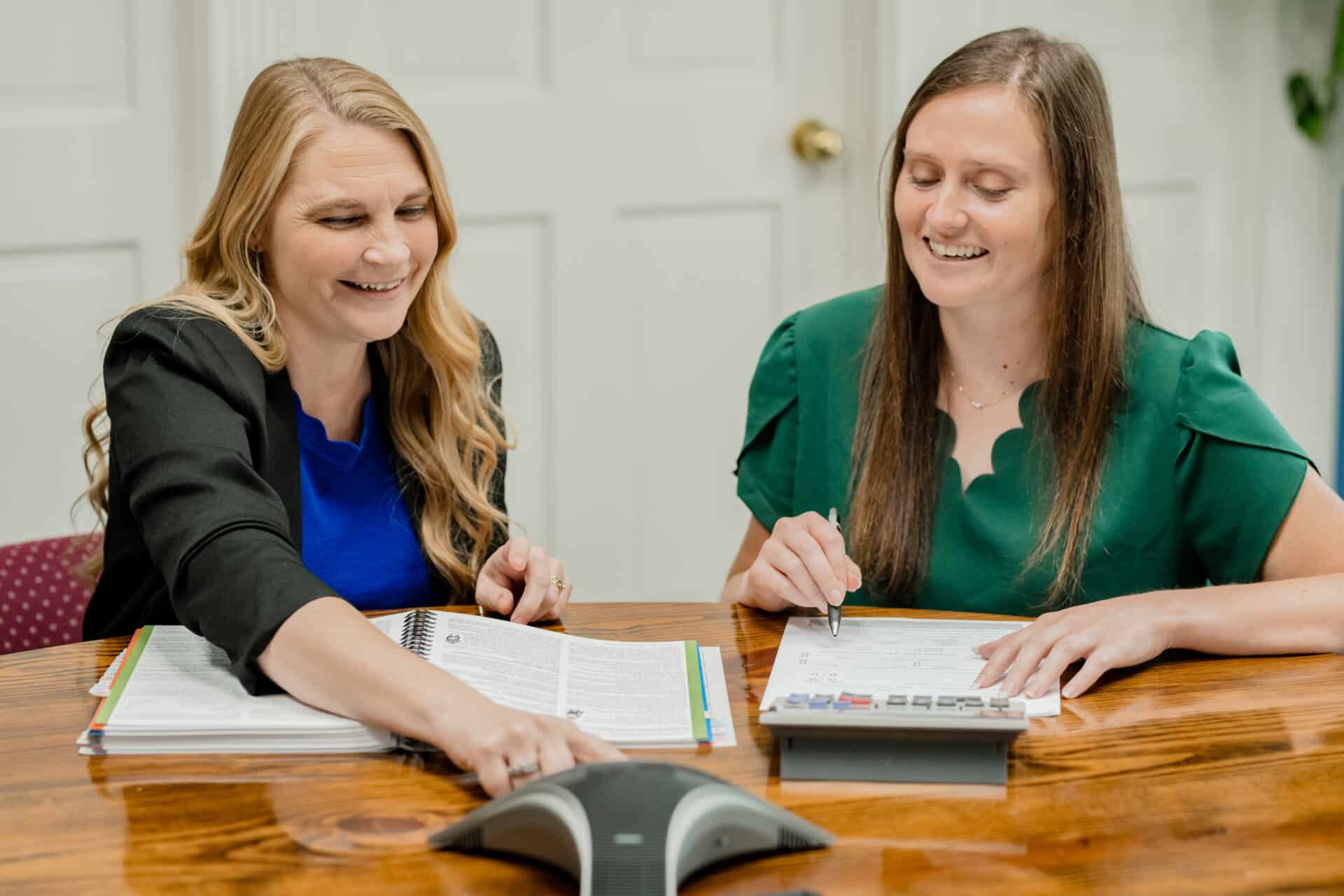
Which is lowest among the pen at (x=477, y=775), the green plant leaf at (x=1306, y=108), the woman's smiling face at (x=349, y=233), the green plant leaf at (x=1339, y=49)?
the pen at (x=477, y=775)

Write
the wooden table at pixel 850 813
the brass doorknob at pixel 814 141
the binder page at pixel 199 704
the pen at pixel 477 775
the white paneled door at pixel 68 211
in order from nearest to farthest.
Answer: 1. the wooden table at pixel 850 813
2. the pen at pixel 477 775
3. the binder page at pixel 199 704
4. the white paneled door at pixel 68 211
5. the brass doorknob at pixel 814 141

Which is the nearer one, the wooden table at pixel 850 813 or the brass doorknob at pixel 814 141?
the wooden table at pixel 850 813

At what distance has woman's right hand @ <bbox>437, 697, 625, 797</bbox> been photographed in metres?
1.09

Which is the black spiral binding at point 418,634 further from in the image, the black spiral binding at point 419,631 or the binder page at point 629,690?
the binder page at point 629,690

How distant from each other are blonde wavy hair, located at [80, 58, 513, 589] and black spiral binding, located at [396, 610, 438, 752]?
1.00 feet

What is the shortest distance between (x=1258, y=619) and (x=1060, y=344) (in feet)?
1.38

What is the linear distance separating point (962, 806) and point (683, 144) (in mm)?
2185

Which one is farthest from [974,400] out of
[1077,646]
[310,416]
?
[310,416]

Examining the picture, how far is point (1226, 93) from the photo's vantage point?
346cm

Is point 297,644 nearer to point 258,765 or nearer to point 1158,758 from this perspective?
point 258,765

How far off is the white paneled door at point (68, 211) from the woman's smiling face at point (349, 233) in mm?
1134

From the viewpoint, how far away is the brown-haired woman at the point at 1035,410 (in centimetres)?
164

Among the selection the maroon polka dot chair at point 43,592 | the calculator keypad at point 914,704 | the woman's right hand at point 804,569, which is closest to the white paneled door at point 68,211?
the maroon polka dot chair at point 43,592

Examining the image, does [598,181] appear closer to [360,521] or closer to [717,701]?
[360,521]
